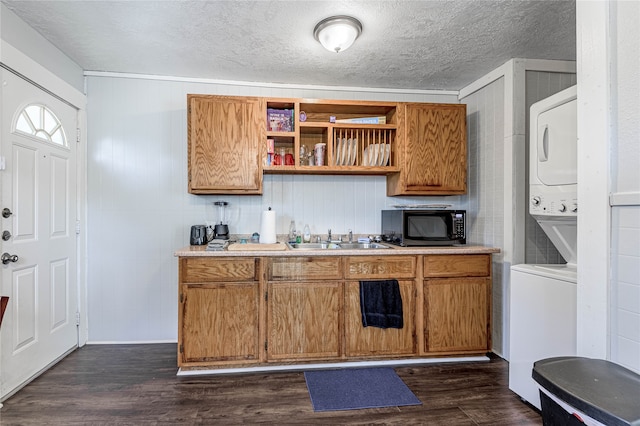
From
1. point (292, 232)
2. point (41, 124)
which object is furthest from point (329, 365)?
point (41, 124)

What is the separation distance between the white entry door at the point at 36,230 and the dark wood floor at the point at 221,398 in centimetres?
22

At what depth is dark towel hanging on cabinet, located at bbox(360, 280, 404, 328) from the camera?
2.62m

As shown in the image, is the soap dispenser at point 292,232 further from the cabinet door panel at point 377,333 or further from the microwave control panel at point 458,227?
the microwave control panel at point 458,227

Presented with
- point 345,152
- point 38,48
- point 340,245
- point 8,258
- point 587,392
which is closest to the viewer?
point 587,392

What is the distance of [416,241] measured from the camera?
2.86 m

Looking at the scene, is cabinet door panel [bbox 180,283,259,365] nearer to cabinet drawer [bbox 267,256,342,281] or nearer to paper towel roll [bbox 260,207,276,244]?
cabinet drawer [bbox 267,256,342,281]

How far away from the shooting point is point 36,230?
242 cm

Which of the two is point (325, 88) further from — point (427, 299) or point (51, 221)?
point (51, 221)

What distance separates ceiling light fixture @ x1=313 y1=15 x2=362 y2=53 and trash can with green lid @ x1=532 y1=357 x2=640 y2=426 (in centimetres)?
205

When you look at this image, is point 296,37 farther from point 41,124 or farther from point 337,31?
point 41,124

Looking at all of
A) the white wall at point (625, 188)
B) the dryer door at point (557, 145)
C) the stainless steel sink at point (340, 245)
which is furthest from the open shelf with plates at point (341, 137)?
the white wall at point (625, 188)

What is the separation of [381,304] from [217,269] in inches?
48.7

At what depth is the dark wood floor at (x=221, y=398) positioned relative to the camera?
1.96 metres

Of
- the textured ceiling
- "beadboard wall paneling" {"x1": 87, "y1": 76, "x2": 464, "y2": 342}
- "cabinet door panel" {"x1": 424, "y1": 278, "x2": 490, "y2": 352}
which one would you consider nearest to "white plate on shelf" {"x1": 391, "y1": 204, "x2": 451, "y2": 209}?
"cabinet door panel" {"x1": 424, "y1": 278, "x2": 490, "y2": 352}
